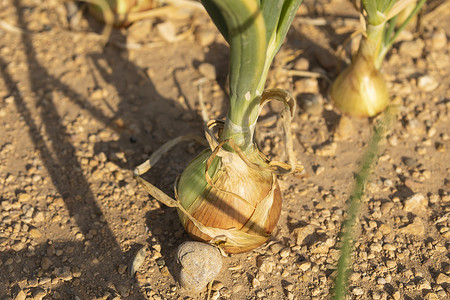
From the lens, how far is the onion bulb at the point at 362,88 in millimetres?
1823

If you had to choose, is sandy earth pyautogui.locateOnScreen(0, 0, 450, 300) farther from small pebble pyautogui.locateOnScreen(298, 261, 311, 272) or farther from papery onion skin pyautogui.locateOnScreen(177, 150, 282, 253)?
papery onion skin pyautogui.locateOnScreen(177, 150, 282, 253)

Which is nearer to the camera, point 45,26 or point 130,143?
point 130,143

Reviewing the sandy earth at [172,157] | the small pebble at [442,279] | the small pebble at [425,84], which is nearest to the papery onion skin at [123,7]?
the sandy earth at [172,157]

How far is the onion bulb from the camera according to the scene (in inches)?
A: 71.8

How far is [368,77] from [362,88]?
41 millimetres

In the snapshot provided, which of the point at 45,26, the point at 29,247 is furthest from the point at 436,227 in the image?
the point at 45,26

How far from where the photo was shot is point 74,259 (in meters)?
1.49

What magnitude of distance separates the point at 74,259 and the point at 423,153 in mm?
1138

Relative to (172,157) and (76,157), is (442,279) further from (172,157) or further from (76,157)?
(76,157)

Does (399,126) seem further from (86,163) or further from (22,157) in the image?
(22,157)

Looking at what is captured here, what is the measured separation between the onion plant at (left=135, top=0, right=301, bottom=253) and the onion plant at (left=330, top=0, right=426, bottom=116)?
58cm

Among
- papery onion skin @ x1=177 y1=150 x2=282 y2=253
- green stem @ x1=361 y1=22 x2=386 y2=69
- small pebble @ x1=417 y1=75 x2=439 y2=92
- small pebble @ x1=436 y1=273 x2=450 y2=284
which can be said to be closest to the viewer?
papery onion skin @ x1=177 y1=150 x2=282 y2=253

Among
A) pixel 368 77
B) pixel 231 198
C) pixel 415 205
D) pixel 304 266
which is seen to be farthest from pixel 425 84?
pixel 231 198

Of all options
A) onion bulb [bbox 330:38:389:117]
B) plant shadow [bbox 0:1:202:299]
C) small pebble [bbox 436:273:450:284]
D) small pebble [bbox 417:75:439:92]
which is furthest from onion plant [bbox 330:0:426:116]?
small pebble [bbox 436:273:450:284]
